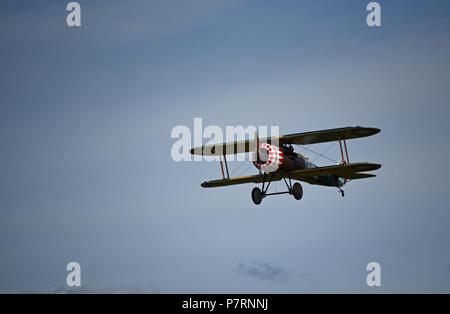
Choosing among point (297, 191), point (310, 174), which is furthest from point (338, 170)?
point (297, 191)

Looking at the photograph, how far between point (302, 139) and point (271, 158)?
7.07ft

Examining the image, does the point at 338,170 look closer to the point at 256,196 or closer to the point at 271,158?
the point at 271,158

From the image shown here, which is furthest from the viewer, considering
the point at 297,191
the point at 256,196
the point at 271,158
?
the point at 297,191

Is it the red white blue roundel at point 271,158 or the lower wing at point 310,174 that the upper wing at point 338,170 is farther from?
the red white blue roundel at point 271,158

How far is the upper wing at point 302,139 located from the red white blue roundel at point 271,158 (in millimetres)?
611

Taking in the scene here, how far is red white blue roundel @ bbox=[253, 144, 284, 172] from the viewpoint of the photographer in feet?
106

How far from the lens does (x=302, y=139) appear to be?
33.6 m

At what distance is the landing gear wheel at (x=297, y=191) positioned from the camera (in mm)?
32928

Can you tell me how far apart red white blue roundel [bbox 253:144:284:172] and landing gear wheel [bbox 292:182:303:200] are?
54.0 inches

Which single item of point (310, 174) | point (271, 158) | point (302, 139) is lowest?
point (310, 174)
